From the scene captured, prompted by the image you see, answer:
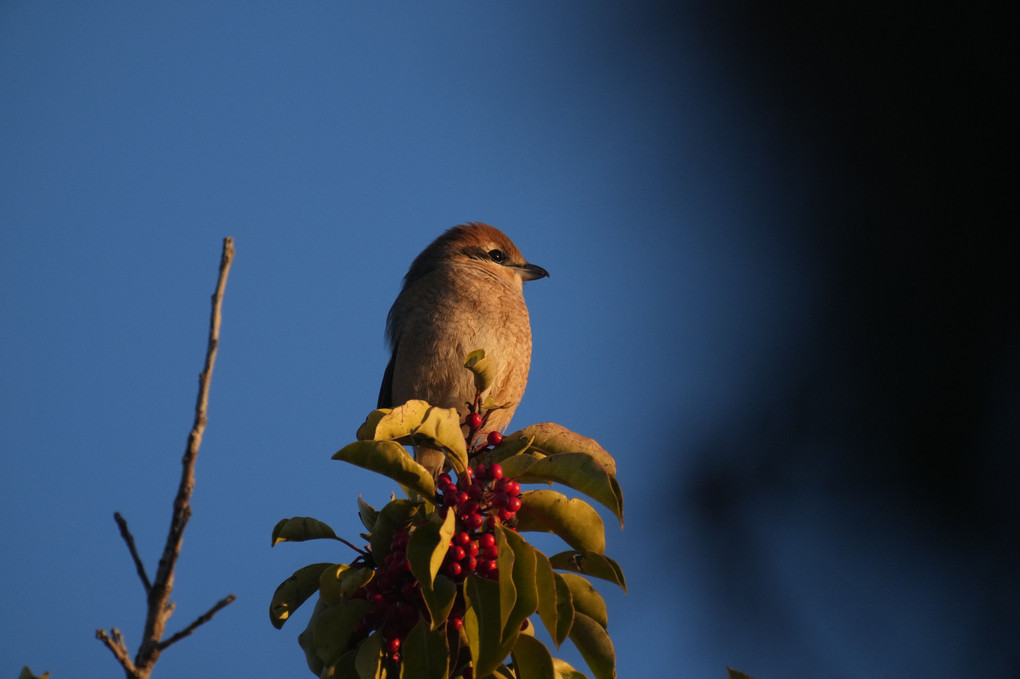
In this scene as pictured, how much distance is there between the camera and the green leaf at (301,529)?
8.47ft

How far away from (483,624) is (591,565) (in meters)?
0.51

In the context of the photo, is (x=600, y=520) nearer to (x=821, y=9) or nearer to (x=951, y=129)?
(x=951, y=129)

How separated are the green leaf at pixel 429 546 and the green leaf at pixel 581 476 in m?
0.33

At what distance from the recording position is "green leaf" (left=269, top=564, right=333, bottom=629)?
2510 millimetres

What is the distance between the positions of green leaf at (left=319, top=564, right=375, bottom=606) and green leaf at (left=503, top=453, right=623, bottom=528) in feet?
1.74

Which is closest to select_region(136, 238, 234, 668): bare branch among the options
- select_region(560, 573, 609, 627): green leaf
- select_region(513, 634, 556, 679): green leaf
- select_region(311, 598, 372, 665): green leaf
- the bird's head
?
select_region(311, 598, 372, 665): green leaf

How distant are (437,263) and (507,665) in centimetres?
372

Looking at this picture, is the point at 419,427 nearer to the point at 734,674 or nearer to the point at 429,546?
the point at 429,546

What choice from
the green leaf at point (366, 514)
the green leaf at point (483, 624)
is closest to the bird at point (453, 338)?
the green leaf at point (366, 514)

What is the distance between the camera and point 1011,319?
3.95 meters

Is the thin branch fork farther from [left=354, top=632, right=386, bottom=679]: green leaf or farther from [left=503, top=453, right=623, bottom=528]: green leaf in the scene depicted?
[left=503, top=453, right=623, bottom=528]: green leaf

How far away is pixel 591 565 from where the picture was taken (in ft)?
8.09

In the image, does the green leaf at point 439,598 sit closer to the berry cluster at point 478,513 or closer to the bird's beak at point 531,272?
the berry cluster at point 478,513

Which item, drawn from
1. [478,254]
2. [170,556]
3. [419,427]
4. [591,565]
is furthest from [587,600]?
[478,254]
